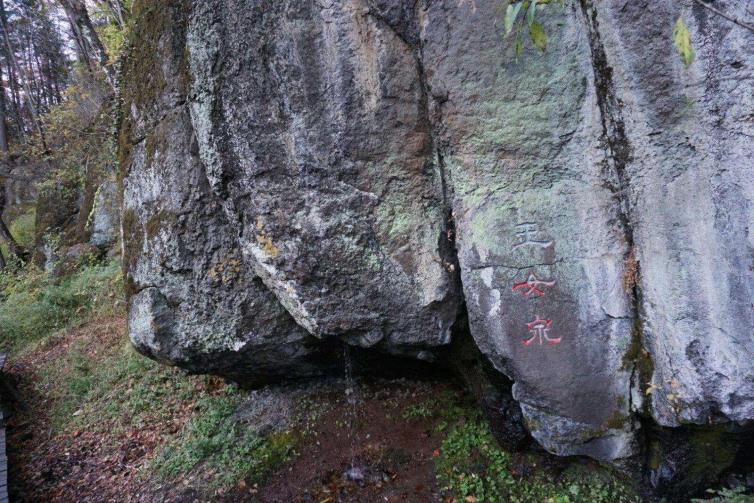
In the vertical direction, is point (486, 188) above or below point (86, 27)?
below

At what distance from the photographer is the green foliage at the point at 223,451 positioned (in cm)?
539

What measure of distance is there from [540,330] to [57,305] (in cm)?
1178

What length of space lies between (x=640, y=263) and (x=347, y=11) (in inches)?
118

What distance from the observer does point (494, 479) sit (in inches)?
184

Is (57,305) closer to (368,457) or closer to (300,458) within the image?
(300,458)

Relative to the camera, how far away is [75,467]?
627cm

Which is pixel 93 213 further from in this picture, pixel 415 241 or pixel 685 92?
pixel 685 92

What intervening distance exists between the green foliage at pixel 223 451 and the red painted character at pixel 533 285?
3.59 m

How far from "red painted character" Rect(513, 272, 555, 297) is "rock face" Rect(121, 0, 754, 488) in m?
0.01

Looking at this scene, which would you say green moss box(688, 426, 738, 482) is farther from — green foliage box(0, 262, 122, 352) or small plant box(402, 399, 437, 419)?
green foliage box(0, 262, 122, 352)

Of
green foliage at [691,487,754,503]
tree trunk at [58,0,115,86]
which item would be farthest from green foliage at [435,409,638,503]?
tree trunk at [58,0,115,86]

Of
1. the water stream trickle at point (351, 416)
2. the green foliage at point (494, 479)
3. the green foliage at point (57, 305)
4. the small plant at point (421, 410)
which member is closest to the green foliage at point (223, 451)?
the water stream trickle at point (351, 416)

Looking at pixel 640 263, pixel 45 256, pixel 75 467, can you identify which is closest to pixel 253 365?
pixel 75 467

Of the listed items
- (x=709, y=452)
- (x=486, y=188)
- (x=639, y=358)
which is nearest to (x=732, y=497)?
(x=709, y=452)
